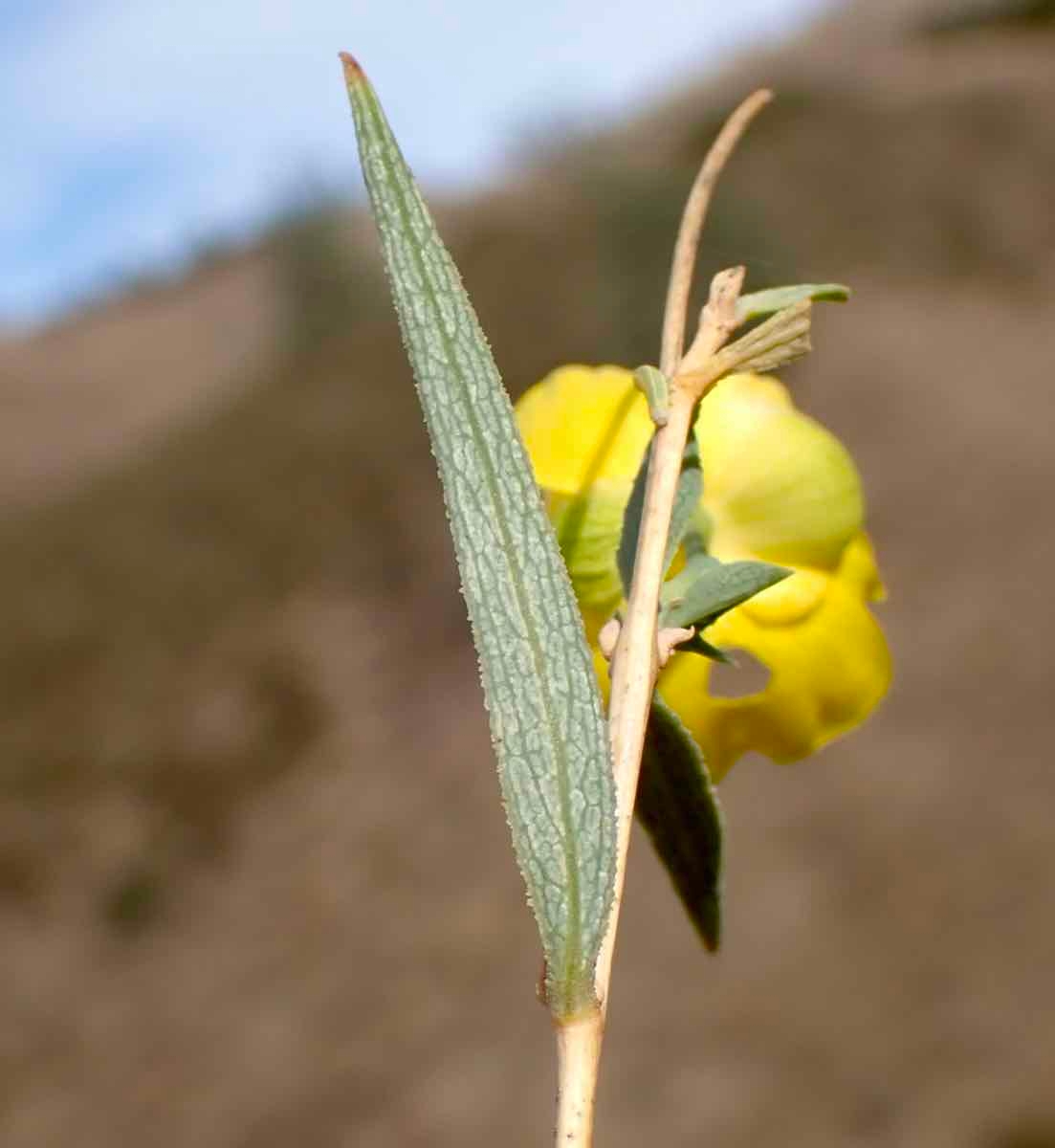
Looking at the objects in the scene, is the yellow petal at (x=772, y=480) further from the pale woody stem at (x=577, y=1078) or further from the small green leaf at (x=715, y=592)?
the pale woody stem at (x=577, y=1078)

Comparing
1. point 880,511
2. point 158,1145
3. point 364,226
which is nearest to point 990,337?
point 880,511

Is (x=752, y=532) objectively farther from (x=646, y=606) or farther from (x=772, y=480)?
(x=646, y=606)

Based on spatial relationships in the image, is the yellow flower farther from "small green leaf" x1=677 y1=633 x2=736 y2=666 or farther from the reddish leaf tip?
the reddish leaf tip

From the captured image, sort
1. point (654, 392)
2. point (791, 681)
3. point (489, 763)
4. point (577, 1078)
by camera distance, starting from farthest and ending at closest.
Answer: point (489, 763) → point (791, 681) → point (654, 392) → point (577, 1078)

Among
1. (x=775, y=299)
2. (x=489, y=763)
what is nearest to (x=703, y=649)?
(x=775, y=299)

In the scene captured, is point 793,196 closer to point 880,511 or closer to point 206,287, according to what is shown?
point 880,511

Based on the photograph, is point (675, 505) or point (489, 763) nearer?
point (675, 505)

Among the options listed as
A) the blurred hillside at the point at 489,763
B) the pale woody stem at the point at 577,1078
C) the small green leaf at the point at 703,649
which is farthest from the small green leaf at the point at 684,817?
the blurred hillside at the point at 489,763
